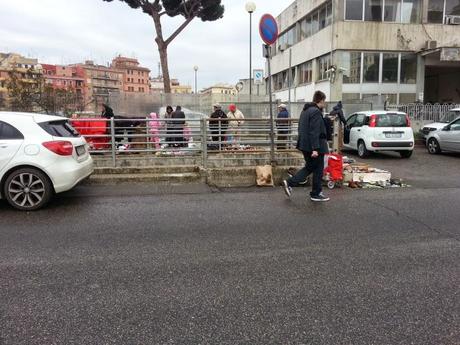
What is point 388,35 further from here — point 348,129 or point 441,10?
point 348,129

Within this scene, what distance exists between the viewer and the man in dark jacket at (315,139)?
23.4 feet

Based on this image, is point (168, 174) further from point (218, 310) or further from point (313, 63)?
point (313, 63)

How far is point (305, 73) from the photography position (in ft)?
94.8

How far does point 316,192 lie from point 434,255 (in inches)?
116

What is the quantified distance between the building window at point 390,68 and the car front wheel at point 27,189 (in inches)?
814

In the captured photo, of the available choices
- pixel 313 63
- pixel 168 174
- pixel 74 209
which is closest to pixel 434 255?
pixel 74 209

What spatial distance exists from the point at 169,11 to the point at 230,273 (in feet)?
66.9

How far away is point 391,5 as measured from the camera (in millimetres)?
22500

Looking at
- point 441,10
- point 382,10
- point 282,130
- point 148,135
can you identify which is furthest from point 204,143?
point 441,10

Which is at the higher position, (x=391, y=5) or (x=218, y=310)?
(x=391, y=5)

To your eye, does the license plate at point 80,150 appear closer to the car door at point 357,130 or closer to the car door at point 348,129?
the car door at point 357,130

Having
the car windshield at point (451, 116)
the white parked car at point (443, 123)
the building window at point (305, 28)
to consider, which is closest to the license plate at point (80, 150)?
the white parked car at point (443, 123)

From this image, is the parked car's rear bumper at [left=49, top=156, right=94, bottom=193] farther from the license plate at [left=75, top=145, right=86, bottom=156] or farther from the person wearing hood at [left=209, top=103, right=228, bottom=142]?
the person wearing hood at [left=209, top=103, right=228, bottom=142]

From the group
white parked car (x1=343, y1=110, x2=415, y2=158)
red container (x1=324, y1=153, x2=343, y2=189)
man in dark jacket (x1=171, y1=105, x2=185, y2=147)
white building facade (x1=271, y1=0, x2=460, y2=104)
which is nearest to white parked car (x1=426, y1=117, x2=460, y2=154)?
white parked car (x1=343, y1=110, x2=415, y2=158)
